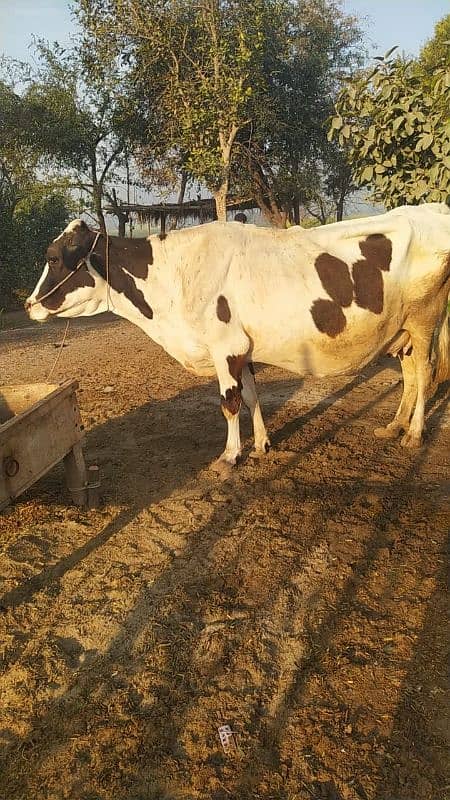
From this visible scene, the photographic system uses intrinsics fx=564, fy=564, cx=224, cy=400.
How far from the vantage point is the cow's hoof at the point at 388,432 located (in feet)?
17.9

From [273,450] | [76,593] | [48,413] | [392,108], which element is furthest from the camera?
[392,108]

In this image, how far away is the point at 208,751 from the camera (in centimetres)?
225

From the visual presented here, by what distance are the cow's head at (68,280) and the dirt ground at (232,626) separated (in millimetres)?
1422

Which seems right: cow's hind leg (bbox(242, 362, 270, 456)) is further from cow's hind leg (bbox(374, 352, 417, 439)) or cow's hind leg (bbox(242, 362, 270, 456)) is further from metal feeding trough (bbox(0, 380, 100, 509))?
metal feeding trough (bbox(0, 380, 100, 509))

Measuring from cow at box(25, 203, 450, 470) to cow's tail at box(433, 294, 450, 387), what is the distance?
26.5 inches

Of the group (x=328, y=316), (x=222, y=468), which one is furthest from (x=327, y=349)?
(x=222, y=468)

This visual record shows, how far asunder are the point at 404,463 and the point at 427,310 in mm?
1409

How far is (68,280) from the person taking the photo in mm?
→ 4812

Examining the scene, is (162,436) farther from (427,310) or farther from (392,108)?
(392,108)

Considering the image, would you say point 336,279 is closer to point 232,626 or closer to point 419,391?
point 419,391

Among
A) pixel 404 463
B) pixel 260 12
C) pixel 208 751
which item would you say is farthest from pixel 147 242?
pixel 260 12

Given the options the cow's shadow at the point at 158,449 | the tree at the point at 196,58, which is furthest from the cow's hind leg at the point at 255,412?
the tree at the point at 196,58

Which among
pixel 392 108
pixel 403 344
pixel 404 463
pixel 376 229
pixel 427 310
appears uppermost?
pixel 392 108

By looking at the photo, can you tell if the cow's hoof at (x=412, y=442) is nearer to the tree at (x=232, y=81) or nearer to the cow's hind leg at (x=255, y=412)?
the cow's hind leg at (x=255, y=412)
